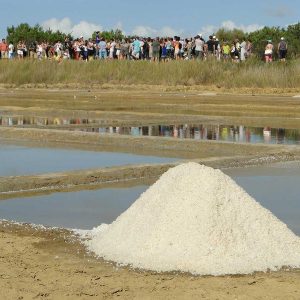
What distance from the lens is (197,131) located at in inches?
582

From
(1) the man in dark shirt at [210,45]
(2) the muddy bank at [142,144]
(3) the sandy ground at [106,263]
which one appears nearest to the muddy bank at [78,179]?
(3) the sandy ground at [106,263]

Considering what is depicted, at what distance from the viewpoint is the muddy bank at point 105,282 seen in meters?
4.59

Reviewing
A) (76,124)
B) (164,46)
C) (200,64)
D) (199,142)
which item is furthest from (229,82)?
(199,142)

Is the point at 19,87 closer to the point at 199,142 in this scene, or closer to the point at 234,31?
the point at 234,31

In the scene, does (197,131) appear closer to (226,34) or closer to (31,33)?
(226,34)

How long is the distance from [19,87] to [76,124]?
19.7m

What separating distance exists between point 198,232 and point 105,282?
2.22ft

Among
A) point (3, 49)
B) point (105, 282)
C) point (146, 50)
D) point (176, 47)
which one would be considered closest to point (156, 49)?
point (176, 47)

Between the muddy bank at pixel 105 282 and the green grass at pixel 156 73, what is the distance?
23405mm

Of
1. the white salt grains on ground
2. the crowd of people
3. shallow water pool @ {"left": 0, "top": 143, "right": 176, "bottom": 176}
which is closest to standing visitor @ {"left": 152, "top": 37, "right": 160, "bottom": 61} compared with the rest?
the crowd of people

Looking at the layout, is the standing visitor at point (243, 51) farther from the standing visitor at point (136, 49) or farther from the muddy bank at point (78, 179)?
the muddy bank at point (78, 179)

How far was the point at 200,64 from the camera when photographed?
3055 centimetres

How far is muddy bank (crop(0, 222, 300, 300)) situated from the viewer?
4.59 metres

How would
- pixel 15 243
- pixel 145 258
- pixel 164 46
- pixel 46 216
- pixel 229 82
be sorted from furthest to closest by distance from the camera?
pixel 164 46 < pixel 229 82 < pixel 46 216 < pixel 15 243 < pixel 145 258
